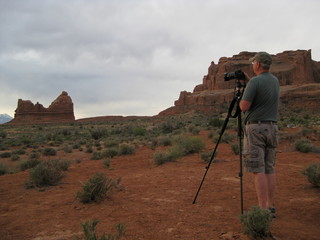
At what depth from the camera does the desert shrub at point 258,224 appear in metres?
2.84

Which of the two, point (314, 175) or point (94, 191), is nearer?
point (94, 191)

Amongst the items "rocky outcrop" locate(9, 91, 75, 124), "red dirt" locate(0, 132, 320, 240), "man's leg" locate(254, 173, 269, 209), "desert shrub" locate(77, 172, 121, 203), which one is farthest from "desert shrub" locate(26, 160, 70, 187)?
"rocky outcrop" locate(9, 91, 75, 124)

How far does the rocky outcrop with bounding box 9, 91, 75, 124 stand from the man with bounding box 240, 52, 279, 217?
84.0m

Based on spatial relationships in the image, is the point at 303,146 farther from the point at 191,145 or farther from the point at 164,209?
the point at 164,209

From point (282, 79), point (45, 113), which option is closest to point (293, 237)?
point (282, 79)

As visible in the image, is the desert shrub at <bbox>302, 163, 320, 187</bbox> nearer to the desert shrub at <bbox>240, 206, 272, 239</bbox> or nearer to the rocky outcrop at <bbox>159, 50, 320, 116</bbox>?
the desert shrub at <bbox>240, 206, 272, 239</bbox>

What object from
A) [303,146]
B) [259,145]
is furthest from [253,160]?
[303,146]

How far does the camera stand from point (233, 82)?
75.1 metres

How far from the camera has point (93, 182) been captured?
512 cm

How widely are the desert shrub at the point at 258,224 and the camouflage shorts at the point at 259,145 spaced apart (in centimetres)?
59

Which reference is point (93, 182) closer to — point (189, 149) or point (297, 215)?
point (297, 215)

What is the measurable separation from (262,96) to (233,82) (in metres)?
75.3

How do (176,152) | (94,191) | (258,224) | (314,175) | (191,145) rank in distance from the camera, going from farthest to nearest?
(191,145) < (176,152) < (314,175) < (94,191) < (258,224)

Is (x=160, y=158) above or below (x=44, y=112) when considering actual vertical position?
below
